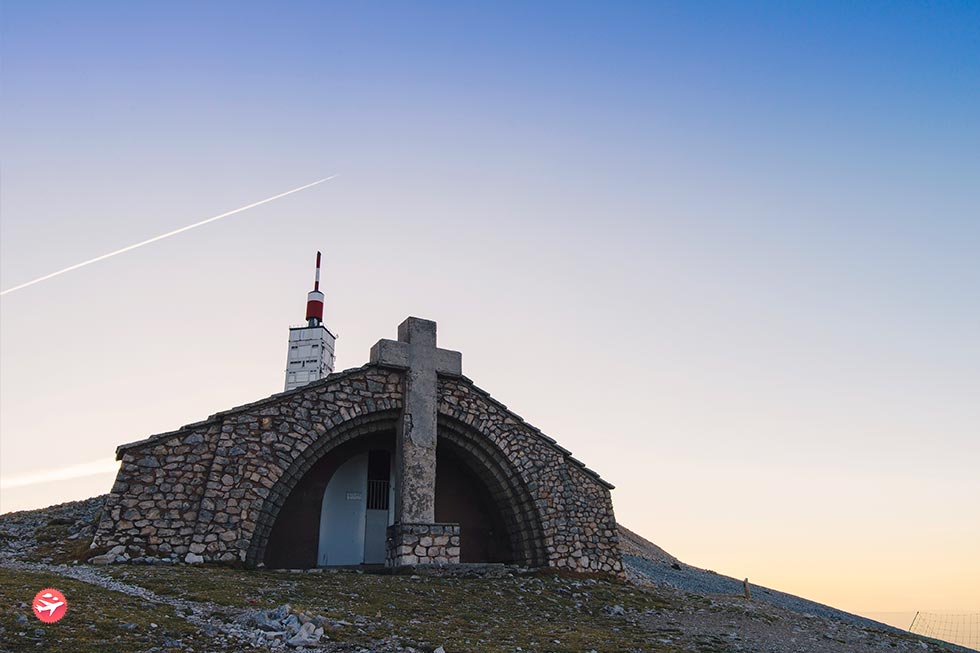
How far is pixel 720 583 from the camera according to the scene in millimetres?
28188

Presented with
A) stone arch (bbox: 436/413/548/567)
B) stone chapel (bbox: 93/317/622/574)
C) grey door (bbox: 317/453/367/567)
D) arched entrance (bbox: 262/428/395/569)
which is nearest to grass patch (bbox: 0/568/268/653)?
stone chapel (bbox: 93/317/622/574)

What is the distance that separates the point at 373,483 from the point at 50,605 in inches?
450

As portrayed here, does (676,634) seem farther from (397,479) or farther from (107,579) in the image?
(107,579)

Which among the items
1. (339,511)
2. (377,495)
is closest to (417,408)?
(377,495)

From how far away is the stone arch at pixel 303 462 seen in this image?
54.7 ft

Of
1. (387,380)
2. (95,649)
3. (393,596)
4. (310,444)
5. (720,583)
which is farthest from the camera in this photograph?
(720,583)

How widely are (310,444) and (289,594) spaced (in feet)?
20.4

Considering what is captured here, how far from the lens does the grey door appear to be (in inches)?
749

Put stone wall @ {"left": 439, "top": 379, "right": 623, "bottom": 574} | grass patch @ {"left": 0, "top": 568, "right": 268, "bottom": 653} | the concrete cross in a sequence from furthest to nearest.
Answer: stone wall @ {"left": 439, "top": 379, "right": 623, "bottom": 574} < the concrete cross < grass patch @ {"left": 0, "top": 568, "right": 268, "bottom": 653}

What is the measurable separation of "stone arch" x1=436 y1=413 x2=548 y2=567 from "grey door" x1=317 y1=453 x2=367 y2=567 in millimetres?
2591

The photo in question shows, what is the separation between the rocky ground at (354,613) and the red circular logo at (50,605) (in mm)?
130

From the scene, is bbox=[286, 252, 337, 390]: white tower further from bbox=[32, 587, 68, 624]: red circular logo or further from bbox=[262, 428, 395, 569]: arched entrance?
bbox=[32, 587, 68, 624]: red circular logo

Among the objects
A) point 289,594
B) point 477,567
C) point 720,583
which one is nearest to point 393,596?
point 289,594

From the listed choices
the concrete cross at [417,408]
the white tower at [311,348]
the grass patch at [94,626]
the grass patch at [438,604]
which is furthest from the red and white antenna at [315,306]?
the grass patch at [94,626]
